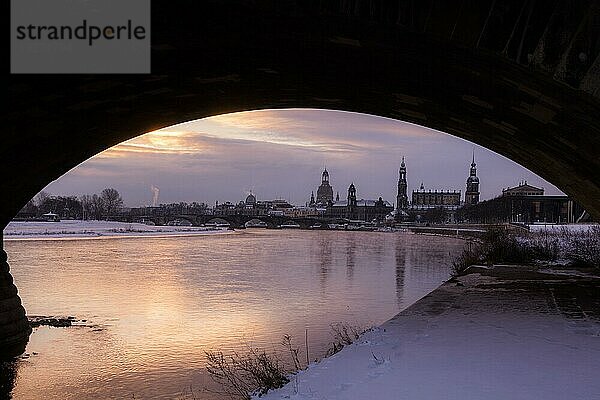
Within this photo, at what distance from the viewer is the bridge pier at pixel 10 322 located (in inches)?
545

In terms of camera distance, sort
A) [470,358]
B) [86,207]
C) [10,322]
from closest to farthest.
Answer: [470,358]
[10,322]
[86,207]

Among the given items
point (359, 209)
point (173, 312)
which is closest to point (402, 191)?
point (359, 209)

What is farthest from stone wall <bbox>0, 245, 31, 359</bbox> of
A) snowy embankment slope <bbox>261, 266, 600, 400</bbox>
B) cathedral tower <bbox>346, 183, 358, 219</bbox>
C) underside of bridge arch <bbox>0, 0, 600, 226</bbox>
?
cathedral tower <bbox>346, 183, 358, 219</bbox>

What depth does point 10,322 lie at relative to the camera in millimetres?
14102

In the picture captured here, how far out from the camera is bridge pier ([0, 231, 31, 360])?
1384 cm

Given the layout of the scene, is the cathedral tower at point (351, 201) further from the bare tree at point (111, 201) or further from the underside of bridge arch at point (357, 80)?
the underside of bridge arch at point (357, 80)

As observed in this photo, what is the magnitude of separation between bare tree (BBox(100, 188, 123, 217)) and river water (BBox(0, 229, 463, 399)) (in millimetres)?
111572

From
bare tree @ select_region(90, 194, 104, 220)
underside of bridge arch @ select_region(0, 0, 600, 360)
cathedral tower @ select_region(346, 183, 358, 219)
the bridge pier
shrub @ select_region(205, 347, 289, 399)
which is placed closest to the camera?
underside of bridge arch @ select_region(0, 0, 600, 360)

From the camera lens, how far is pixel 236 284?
82.1 feet

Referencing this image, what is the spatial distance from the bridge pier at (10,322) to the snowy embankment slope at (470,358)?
27.6 feet

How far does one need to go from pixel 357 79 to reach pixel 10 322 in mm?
9778

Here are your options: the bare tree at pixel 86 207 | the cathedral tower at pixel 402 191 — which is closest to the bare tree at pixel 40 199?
the bare tree at pixel 86 207

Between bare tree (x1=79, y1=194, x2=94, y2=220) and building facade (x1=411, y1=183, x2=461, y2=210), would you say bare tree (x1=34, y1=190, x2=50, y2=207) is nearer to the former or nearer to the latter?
bare tree (x1=79, y1=194, x2=94, y2=220)

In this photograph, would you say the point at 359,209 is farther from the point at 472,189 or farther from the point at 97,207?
the point at 97,207
